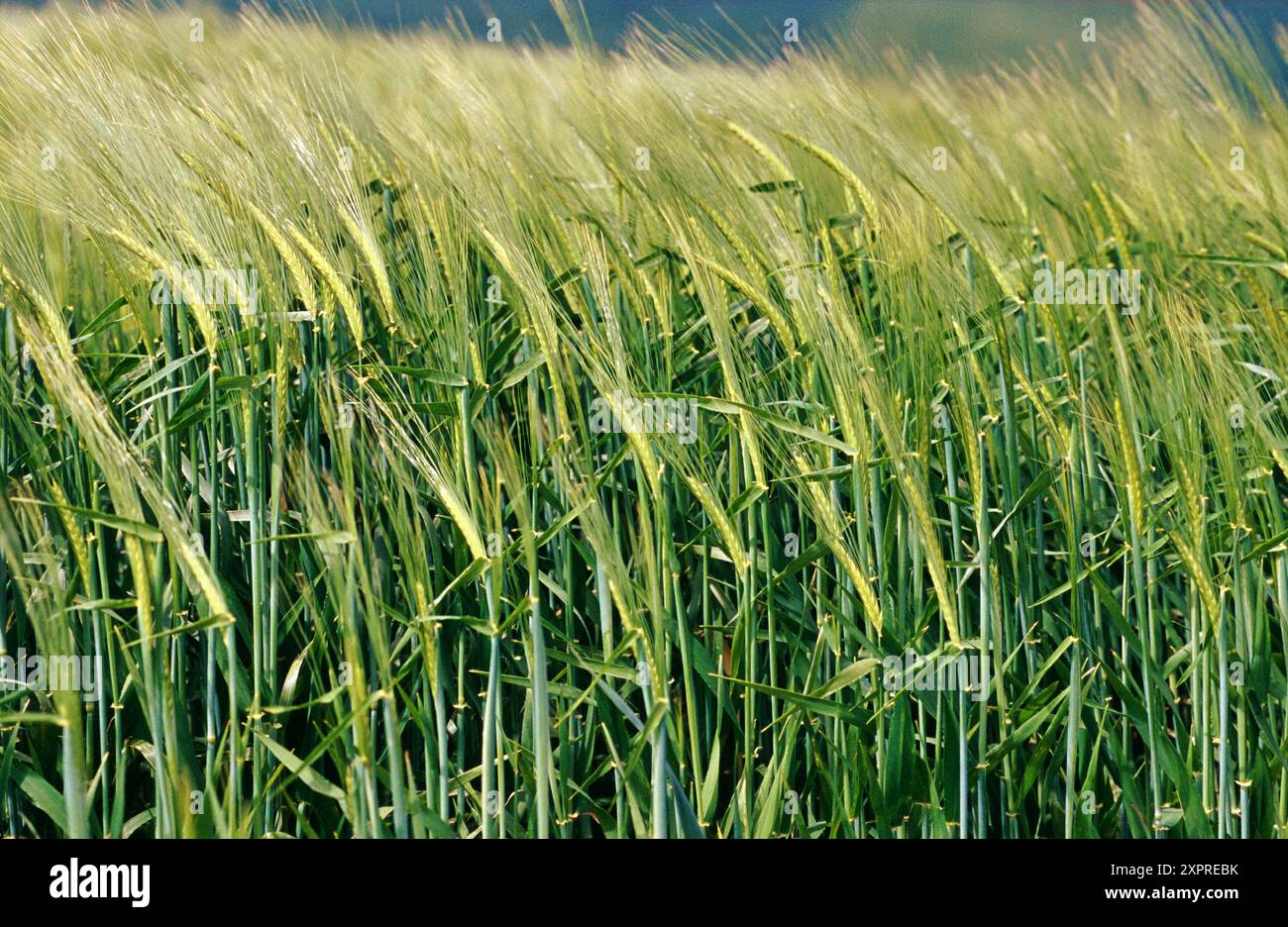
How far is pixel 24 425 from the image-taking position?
149 cm

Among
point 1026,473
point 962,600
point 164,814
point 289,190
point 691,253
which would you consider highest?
point 289,190

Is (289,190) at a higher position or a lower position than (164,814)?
higher

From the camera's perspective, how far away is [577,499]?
1161mm

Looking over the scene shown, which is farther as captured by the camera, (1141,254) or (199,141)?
(1141,254)

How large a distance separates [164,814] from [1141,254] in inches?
80.8

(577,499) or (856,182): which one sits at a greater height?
(856,182)

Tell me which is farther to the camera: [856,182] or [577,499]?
[856,182]

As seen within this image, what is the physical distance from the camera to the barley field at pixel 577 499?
4.22 ft

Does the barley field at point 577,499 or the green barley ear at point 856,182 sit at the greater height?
the green barley ear at point 856,182

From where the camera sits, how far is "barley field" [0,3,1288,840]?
129cm
